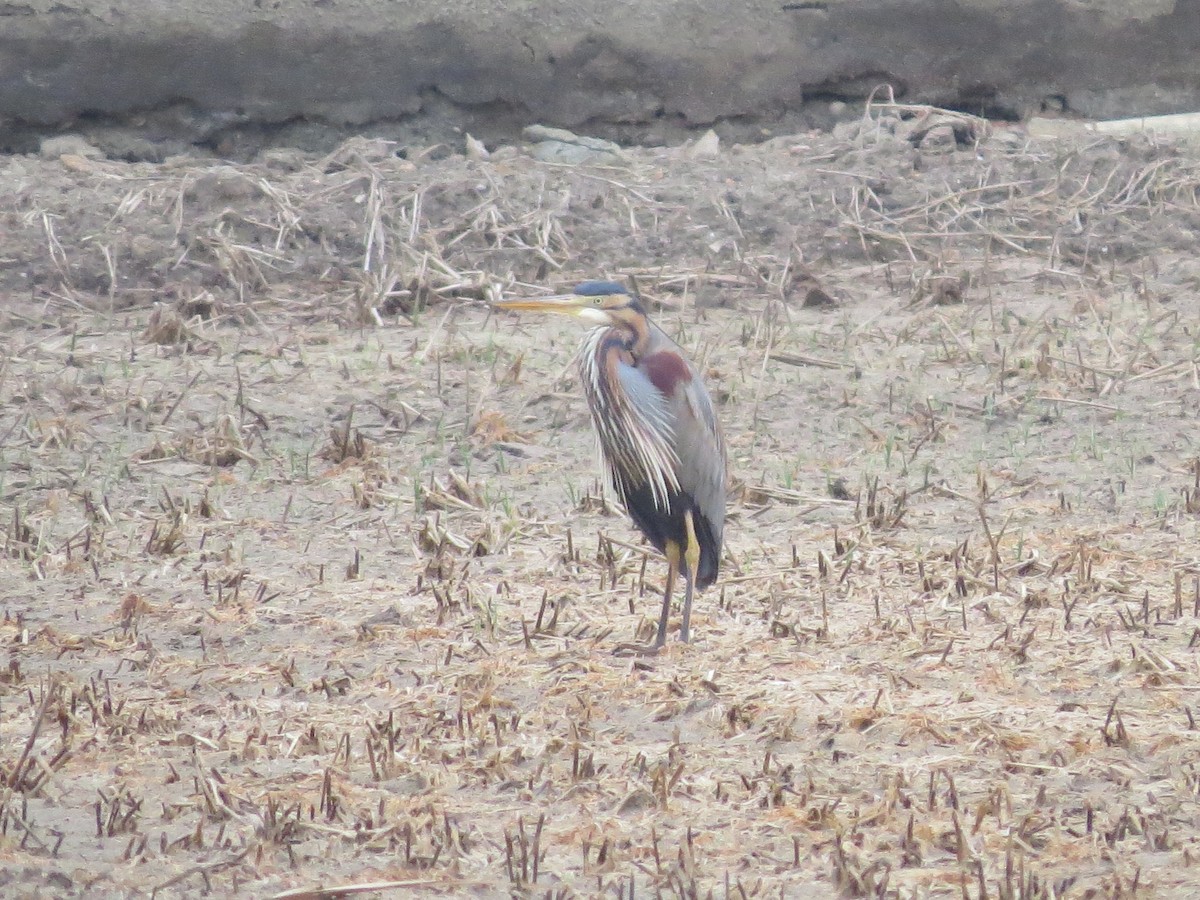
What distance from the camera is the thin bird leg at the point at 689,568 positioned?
4.79m

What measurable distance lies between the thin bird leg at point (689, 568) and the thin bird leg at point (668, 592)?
0.11ft

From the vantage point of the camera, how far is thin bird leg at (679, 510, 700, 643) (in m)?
4.79

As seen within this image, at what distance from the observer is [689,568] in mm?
4867

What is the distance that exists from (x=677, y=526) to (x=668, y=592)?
0.85ft

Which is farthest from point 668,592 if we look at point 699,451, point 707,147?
point 707,147

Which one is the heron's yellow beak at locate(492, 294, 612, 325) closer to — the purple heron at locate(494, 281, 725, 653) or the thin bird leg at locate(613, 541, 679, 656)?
the purple heron at locate(494, 281, 725, 653)

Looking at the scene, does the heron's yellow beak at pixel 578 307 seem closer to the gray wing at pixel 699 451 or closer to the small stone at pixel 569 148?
the gray wing at pixel 699 451

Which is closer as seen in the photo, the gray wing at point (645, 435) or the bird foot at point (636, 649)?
the bird foot at point (636, 649)

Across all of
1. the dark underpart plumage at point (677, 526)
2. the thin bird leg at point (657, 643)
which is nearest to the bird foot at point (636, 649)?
the thin bird leg at point (657, 643)

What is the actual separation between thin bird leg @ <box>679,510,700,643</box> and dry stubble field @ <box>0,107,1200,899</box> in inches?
4.8

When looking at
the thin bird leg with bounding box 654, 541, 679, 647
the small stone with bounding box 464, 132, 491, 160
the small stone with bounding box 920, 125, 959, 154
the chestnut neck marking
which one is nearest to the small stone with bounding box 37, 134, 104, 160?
the small stone with bounding box 464, 132, 491, 160

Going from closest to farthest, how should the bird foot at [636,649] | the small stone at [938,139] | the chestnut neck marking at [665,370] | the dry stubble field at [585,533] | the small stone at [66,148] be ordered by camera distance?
the dry stubble field at [585,533]
the bird foot at [636,649]
the chestnut neck marking at [665,370]
the small stone at [66,148]
the small stone at [938,139]

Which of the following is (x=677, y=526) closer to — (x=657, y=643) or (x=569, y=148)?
(x=657, y=643)

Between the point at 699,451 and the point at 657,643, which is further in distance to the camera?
the point at 699,451
